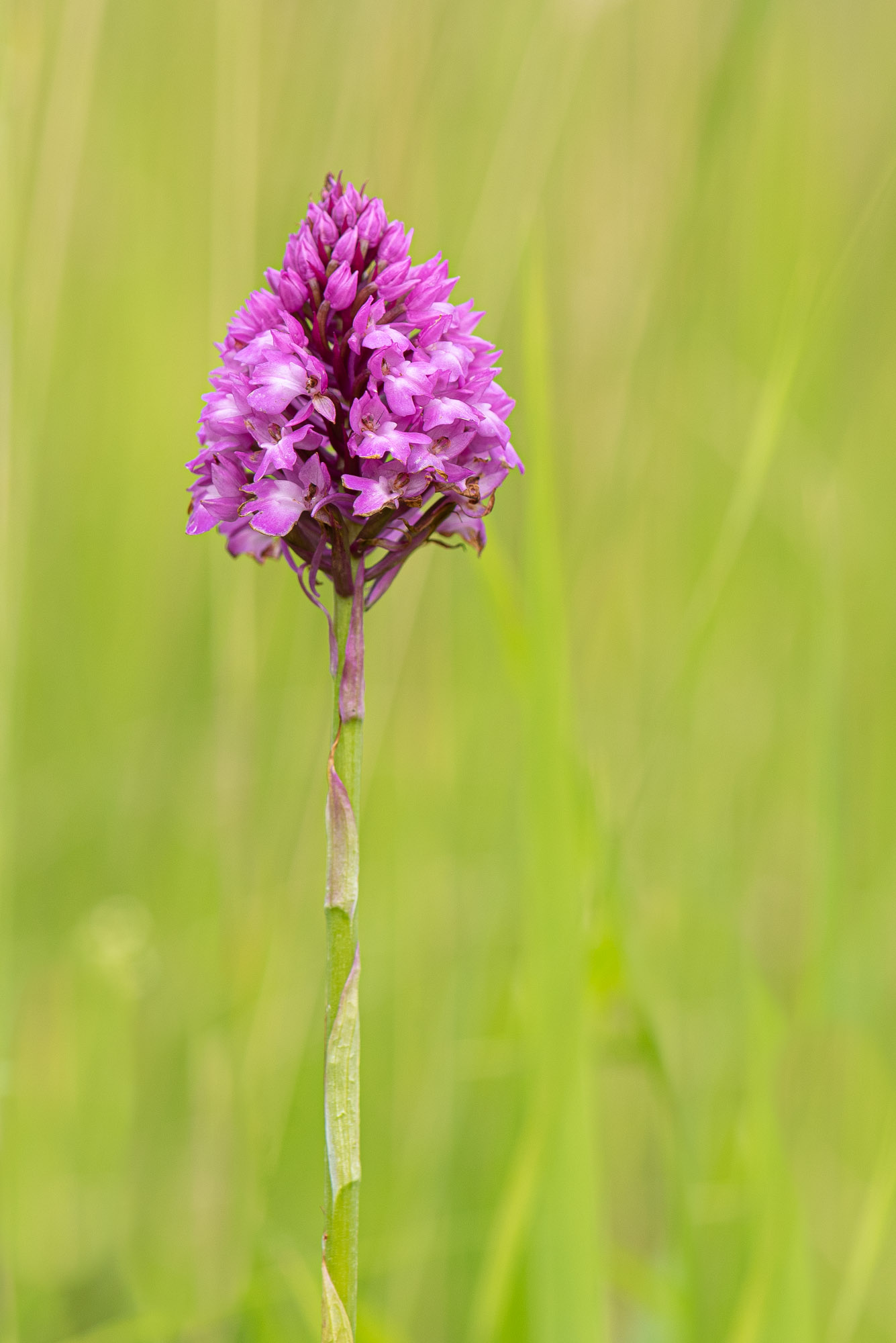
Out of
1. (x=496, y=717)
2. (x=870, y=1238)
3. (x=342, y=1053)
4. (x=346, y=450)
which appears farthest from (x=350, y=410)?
(x=496, y=717)

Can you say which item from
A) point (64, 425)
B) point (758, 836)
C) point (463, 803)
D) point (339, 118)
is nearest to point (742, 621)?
point (758, 836)

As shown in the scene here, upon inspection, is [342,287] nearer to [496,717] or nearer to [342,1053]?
[342,1053]

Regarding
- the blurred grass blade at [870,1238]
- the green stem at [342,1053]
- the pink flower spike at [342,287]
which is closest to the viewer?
the green stem at [342,1053]

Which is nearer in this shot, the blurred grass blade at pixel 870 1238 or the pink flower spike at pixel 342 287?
the pink flower spike at pixel 342 287

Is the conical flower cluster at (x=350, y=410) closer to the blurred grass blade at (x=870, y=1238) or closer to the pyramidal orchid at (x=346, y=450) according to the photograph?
the pyramidal orchid at (x=346, y=450)

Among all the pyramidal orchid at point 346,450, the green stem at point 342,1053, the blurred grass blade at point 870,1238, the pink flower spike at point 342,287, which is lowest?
the blurred grass blade at point 870,1238

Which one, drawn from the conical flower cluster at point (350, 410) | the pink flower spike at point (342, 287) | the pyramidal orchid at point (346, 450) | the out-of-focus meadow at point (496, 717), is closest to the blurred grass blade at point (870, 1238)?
the out-of-focus meadow at point (496, 717)
